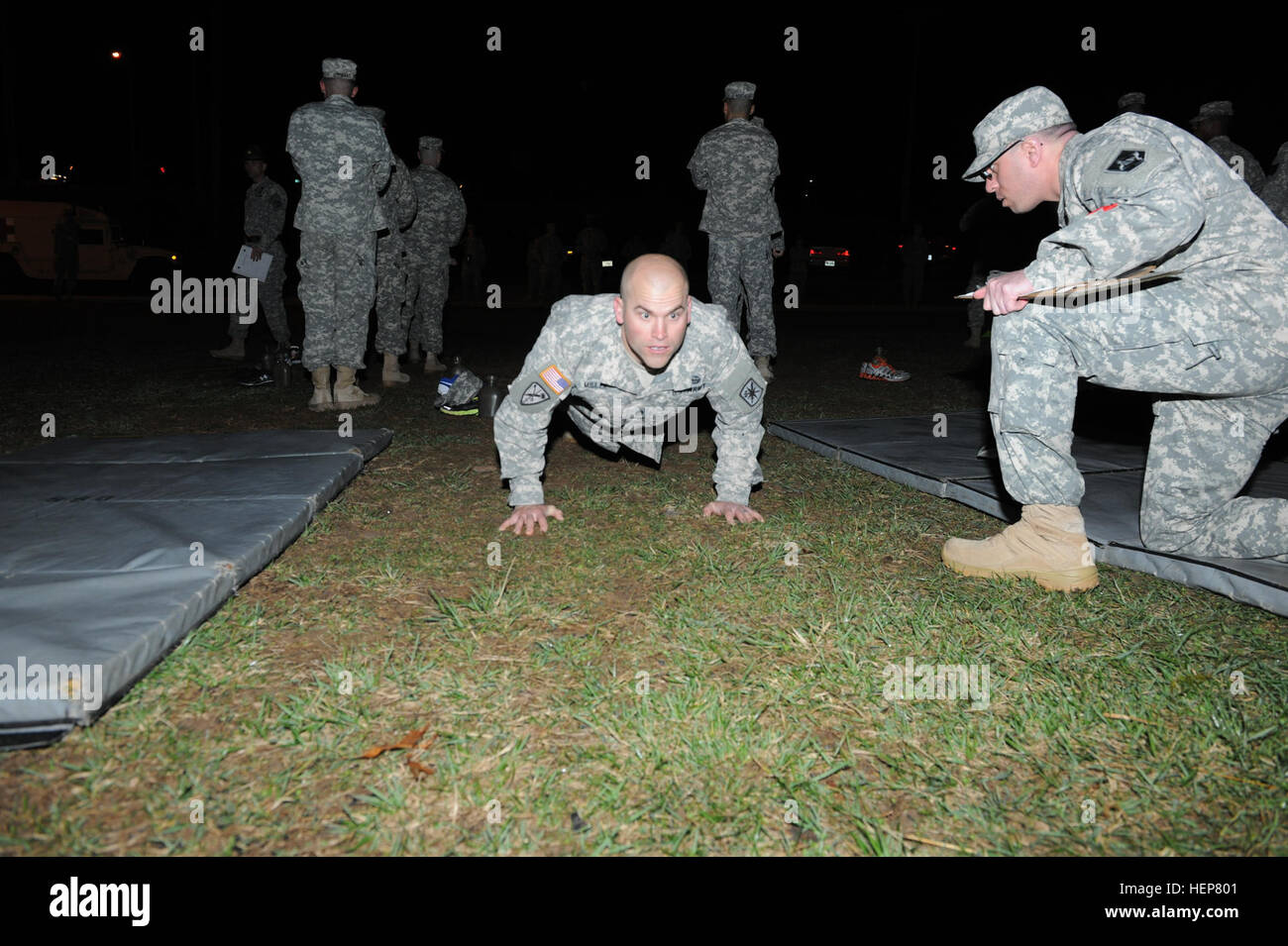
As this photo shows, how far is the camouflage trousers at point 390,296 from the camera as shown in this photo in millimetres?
6359

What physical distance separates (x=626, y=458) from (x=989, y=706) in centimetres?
274

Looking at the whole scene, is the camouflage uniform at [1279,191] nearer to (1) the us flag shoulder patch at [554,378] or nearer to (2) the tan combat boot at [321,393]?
(1) the us flag shoulder patch at [554,378]

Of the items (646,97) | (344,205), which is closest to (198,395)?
(344,205)

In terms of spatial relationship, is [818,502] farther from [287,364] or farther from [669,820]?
[287,364]

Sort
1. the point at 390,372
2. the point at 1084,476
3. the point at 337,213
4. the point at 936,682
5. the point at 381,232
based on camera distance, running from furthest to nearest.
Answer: the point at 390,372 → the point at 381,232 → the point at 337,213 → the point at 1084,476 → the point at 936,682

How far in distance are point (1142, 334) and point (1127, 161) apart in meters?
0.51

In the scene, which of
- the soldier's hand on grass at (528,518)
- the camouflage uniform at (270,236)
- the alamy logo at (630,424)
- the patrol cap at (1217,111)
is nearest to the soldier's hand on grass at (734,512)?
the alamy logo at (630,424)

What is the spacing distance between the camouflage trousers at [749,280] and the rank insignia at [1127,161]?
13.5ft

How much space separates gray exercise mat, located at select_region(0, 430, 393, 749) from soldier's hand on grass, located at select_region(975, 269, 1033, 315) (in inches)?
98.1

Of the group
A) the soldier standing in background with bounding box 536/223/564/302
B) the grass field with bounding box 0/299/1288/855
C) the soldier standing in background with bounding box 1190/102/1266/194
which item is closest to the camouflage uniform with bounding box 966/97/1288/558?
the grass field with bounding box 0/299/1288/855

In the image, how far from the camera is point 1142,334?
250 cm

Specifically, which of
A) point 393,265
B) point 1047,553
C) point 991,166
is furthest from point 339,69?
point 1047,553

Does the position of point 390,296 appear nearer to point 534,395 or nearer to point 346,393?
point 346,393

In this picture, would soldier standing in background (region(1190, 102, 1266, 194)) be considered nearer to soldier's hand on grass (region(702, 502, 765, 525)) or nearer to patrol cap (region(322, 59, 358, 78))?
soldier's hand on grass (region(702, 502, 765, 525))
